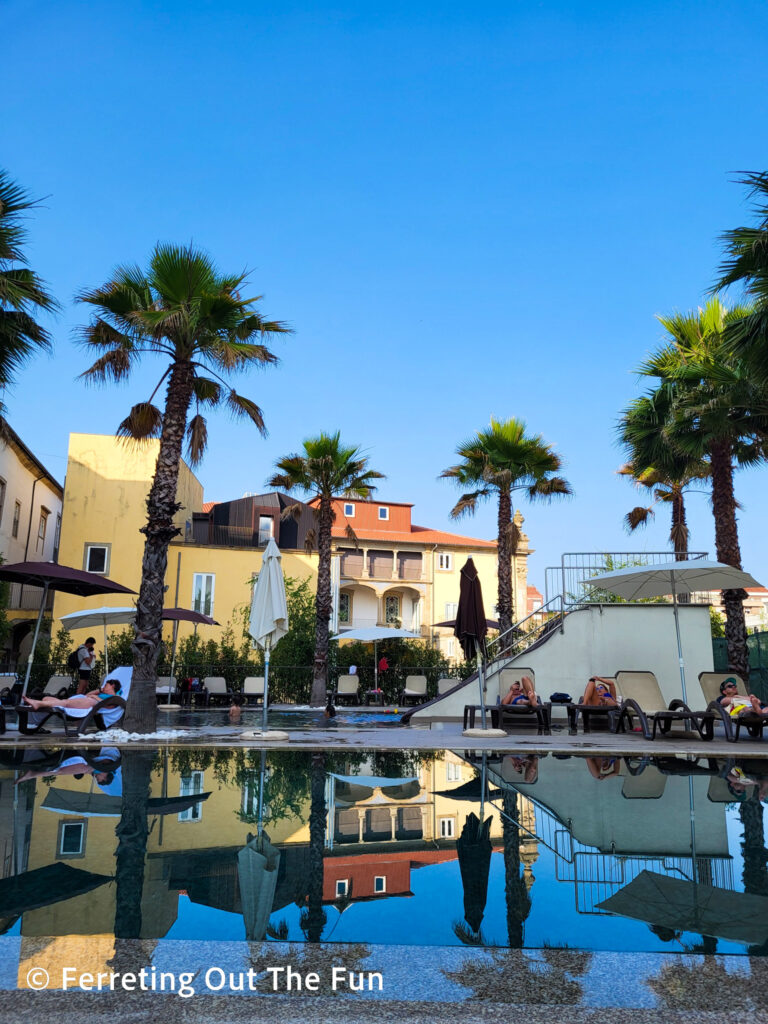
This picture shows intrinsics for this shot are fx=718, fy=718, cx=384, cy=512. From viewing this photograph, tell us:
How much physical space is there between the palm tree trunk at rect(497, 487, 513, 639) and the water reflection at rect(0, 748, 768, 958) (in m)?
11.9

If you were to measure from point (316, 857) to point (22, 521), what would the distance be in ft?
95.9

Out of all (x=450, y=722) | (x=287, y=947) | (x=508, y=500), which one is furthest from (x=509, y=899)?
(x=508, y=500)

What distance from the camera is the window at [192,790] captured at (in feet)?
19.4

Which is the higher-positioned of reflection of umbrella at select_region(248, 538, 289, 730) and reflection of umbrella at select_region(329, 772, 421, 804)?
reflection of umbrella at select_region(248, 538, 289, 730)

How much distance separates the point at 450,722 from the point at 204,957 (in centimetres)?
1285

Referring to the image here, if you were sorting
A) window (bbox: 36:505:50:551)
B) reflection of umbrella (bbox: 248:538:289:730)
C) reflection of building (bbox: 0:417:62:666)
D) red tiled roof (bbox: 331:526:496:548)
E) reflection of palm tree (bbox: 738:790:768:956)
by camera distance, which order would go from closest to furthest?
reflection of palm tree (bbox: 738:790:768:956) → reflection of umbrella (bbox: 248:538:289:730) → reflection of building (bbox: 0:417:62:666) → window (bbox: 36:505:50:551) → red tiled roof (bbox: 331:526:496:548)

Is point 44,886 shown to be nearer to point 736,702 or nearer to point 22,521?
point 736,702

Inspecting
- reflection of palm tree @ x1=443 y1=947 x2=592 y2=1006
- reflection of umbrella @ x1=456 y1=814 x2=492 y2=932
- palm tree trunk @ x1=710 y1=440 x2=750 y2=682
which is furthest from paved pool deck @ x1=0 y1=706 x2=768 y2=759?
reflection of palm tree @ x1=443 y1=947 x2=592 y2=1006

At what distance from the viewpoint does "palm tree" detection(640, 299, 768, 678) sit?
15780mm

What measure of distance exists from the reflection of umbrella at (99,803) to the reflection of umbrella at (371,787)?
136 cm

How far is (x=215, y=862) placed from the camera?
460 centimetres

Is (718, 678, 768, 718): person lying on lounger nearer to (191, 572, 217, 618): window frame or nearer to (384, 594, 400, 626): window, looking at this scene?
(191, 572, 217, 618): window frame

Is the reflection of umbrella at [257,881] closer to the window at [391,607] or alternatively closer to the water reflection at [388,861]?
the water reflection at [388,861]

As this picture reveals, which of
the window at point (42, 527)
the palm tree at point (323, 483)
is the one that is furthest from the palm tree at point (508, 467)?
the window at point (42, 527)
